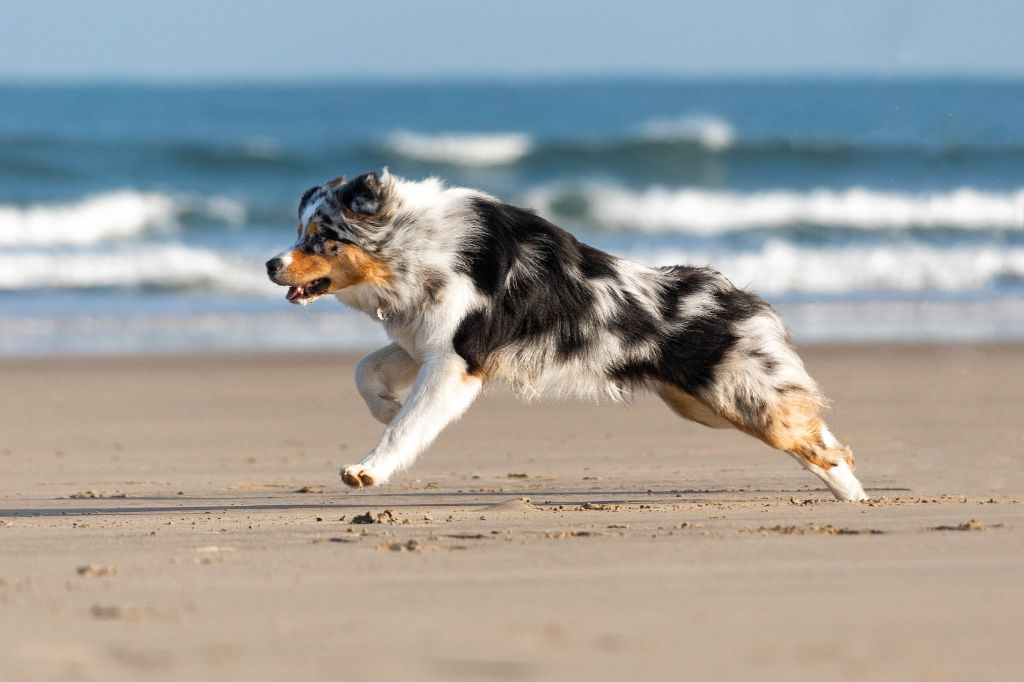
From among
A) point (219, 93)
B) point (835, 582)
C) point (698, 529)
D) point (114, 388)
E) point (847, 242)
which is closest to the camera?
point (835, 582)

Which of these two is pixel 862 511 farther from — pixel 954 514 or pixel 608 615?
pixel 608 615

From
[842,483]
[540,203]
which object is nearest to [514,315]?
[842,483]

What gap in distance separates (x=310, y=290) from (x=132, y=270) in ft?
38.8

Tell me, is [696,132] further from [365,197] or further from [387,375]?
[365,197]

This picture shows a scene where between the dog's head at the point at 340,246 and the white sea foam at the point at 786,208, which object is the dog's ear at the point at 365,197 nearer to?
the dog's head at the point at 340,246

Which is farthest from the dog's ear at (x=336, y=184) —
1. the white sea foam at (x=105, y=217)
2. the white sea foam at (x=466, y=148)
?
the white sea foam at (x=466, y=148)

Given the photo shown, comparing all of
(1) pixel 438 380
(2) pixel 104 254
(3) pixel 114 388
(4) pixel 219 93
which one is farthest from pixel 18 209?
(4) pixel 219 93

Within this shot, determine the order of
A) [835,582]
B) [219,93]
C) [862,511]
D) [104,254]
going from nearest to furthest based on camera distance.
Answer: [835,582] → [862,511] → [104,254] → [219,93]

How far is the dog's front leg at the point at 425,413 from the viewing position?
19.4 feet

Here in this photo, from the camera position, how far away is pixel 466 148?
106ft

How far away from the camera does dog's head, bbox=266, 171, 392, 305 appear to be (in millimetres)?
6070

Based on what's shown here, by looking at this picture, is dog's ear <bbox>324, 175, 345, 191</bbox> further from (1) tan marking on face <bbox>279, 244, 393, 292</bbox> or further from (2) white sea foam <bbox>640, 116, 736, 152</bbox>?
(2) white sea foam <bbox>640, 116, 736, 152</bbox>

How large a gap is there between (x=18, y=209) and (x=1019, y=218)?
15.5m

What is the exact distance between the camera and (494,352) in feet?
19.6
